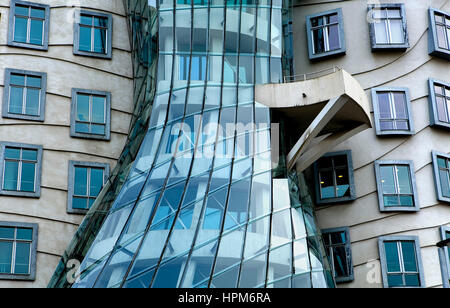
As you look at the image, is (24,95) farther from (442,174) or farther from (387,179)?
(442,174)

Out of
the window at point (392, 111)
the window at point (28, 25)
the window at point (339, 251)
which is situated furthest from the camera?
the window at point (28, 25)

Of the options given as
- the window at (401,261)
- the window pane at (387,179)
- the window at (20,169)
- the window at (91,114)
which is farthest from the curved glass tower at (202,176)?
the window at (401,261)

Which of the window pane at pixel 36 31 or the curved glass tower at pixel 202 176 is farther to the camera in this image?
the window pane at pixel 36 31

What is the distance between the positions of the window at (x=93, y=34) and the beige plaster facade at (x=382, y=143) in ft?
18.1

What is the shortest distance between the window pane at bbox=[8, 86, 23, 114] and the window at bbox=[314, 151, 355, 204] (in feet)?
27.2

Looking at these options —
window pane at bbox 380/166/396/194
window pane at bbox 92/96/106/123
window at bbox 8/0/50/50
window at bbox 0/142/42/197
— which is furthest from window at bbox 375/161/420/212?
window at bbox 8/0/50/50

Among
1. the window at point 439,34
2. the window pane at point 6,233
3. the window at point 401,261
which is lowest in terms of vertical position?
the window at point 401,261

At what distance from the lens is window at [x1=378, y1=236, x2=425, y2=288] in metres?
24.4

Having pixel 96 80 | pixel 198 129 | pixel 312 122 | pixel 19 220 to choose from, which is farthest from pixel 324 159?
pixel 19 220

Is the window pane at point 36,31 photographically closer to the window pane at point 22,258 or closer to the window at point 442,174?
the window pane at point 22,258

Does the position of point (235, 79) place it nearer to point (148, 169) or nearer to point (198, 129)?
point (198, 129)

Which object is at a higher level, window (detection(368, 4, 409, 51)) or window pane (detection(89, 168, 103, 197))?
window (detection(368, 4, 409, 51))

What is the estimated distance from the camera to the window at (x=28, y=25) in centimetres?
2656

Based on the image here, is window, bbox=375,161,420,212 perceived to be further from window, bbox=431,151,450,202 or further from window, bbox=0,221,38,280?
window, bbox=0,221,38,280
